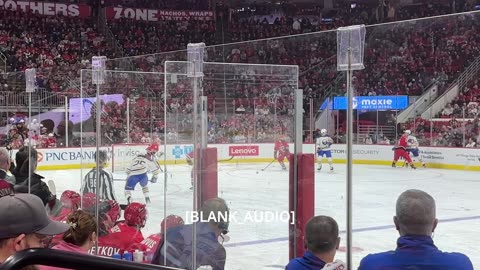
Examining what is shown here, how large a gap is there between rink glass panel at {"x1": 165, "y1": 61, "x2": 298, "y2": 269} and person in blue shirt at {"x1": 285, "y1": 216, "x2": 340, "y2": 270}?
1.47 m

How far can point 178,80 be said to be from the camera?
3797 mm

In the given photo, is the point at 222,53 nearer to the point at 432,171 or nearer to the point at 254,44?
the point at 254,44

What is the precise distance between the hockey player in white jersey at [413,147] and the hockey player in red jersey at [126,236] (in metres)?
4.49

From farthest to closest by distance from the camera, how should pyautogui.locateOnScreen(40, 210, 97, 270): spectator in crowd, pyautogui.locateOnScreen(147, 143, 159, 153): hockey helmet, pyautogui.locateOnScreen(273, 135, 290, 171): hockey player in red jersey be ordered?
pyautogui.locateOnScreen(147, 143, 159, 153): hockey helmet, pyautogui.locateOnScreen(273, 135, 290, 171): hockey player in red jersey, pyautogui.locateOnScreen(40, 210, 97, 270): spectator in crowd

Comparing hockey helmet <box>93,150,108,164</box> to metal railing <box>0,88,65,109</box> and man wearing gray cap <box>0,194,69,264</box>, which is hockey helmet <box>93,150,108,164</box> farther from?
man wearing gray cap <box>0,194,69,264</box>

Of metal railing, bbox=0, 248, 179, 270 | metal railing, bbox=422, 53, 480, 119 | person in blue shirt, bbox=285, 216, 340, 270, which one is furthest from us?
metal railing, bbox=422, 53, 480, 119

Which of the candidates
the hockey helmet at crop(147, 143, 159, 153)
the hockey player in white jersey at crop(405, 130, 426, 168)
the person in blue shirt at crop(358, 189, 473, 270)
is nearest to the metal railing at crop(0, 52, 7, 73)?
the hockey player in white jersey at crop(405, 130, 426, 168)

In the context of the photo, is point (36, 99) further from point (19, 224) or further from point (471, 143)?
point (19, 224)

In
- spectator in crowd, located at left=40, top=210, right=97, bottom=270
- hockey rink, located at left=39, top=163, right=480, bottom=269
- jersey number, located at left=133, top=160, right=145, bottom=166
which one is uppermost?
jersey number, located at left=133, top=160, right=145, bottom=166

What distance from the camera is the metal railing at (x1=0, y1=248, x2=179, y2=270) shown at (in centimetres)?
97

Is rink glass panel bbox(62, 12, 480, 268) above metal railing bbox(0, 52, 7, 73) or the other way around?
the other way around

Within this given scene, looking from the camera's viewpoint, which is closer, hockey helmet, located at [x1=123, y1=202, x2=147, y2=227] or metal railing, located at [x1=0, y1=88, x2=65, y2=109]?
hockey helmet, located at [x1=123, y1=202, x2=147, y2=227]

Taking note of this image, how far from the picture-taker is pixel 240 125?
15.8 feet

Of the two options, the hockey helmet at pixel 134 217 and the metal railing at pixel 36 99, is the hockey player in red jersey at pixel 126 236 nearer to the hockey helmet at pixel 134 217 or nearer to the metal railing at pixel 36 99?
the hockey helmet at pixel 134 217
